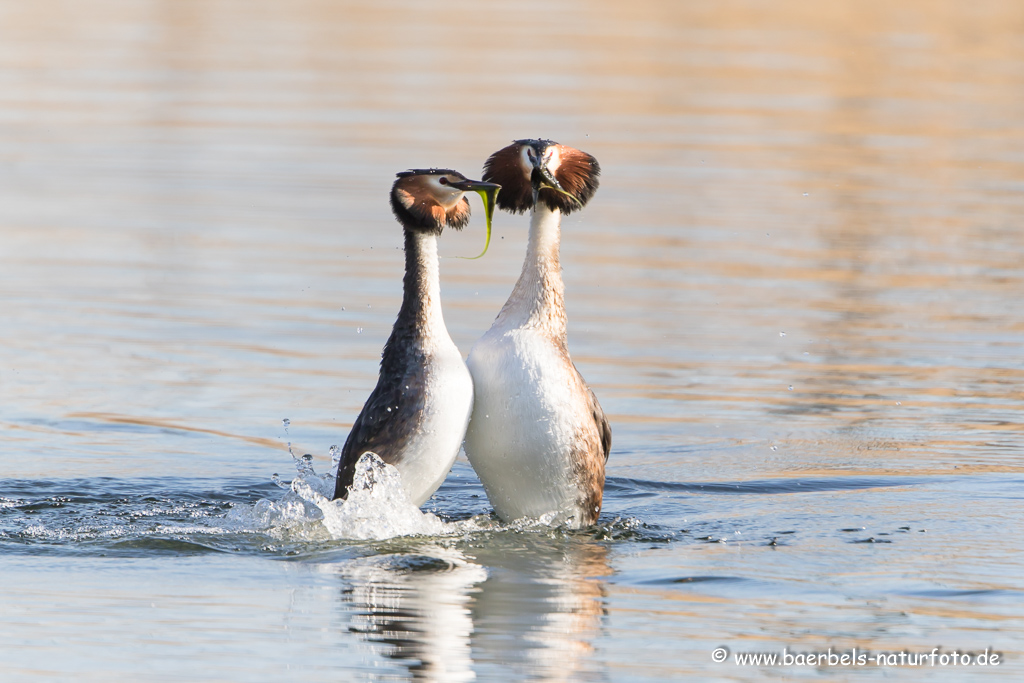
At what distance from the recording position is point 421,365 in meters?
7.84

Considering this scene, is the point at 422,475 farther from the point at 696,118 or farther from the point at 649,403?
the point at 696,118

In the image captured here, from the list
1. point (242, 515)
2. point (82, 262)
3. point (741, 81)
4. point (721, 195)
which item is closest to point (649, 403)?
point (242, 515)

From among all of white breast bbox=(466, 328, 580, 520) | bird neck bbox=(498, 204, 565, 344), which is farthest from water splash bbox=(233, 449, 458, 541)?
bird neck bbox=(498, 204, 565, 344)

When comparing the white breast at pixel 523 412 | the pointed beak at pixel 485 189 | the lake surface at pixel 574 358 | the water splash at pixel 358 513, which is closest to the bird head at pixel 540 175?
the pointed beak at pixel 485 189

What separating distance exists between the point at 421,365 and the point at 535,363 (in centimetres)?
53

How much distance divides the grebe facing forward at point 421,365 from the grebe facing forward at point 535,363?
0.54ft

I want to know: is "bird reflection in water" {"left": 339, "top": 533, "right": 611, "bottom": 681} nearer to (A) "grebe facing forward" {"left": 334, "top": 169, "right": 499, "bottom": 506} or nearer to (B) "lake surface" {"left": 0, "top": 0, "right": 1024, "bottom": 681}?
(B) "lake surface" {"left": 0, "top": 0, "right": 1024, "bottom": 681}

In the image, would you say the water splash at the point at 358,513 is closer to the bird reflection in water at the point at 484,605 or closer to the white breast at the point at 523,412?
the bird reflection in water at the point at 484,605

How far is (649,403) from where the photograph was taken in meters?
11.6

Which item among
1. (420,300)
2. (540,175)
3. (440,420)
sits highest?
(540,175)

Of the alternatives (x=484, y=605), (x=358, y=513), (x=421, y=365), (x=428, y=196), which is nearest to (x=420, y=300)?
(x=421, y=365)

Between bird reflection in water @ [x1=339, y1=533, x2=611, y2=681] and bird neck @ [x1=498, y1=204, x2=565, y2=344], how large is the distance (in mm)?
1047

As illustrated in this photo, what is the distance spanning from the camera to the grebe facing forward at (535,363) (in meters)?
7.91

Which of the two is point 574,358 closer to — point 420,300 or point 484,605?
point 420,300
